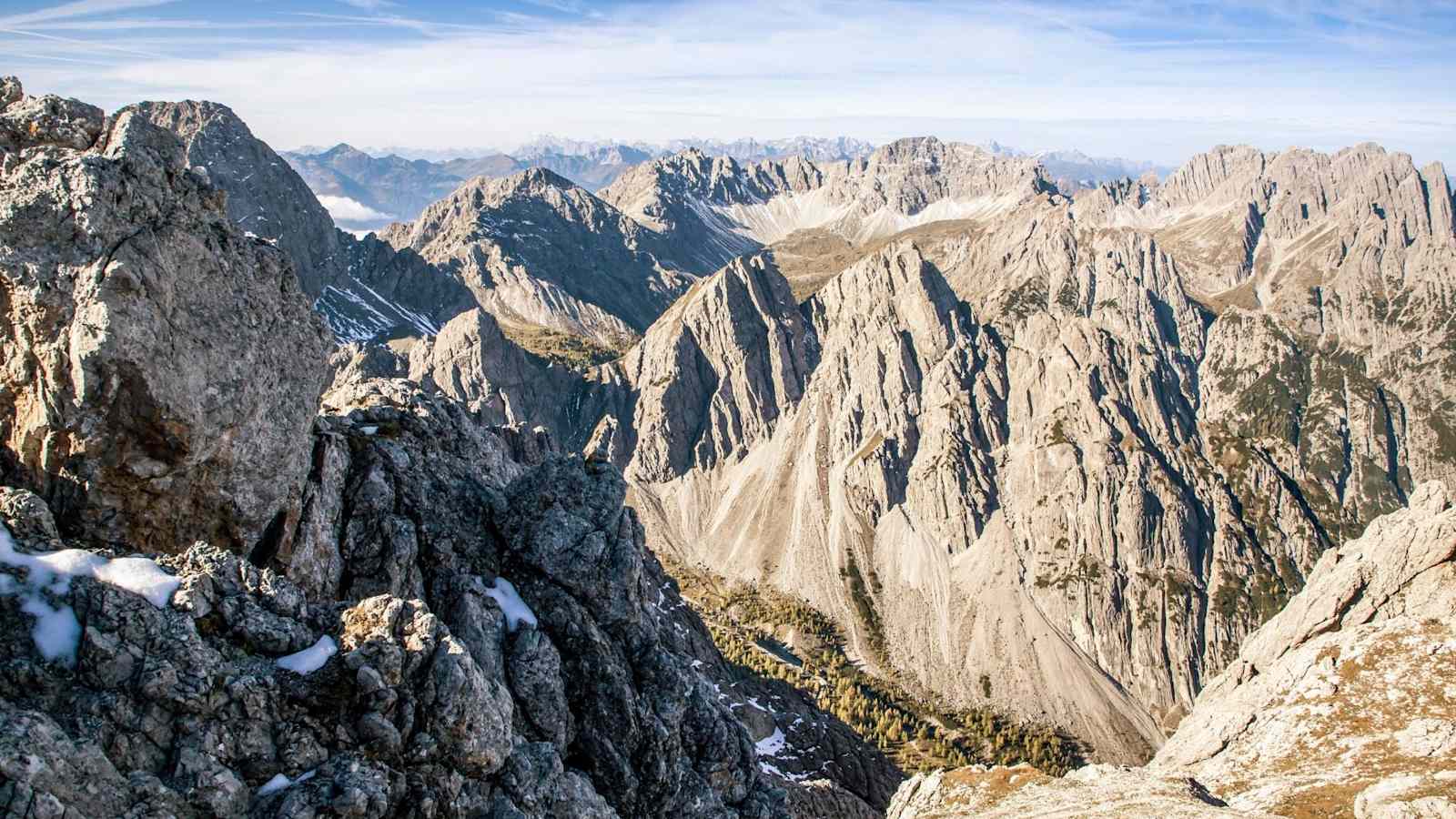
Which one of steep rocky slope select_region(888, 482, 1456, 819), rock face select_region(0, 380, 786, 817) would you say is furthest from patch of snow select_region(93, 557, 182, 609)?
steep rocky slope select_region(888, 482, 1456, 819)

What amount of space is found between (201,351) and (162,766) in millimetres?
19995

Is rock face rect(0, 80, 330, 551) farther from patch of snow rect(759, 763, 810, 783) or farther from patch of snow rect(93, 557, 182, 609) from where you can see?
patch of snow rect(759, 763, 810, 783)

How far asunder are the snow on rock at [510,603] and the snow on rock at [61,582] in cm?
1943

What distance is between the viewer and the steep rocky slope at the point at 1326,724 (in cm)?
6612

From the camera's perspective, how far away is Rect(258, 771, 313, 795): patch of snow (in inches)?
1133

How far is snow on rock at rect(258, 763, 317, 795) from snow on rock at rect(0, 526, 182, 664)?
7.61 meters

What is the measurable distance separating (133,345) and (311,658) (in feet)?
52.8

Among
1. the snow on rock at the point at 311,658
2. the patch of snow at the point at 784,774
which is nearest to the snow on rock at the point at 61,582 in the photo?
the snow on rock at the point at 311,658

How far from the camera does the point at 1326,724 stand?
3100 inches

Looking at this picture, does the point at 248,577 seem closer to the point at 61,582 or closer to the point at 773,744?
the point at 61,582

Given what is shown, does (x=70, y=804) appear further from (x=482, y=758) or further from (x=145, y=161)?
(x=145, y=161)

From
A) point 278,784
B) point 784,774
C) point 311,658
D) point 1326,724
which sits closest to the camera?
point 278,784

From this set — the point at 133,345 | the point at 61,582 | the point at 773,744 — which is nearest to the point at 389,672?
the point at 61,582

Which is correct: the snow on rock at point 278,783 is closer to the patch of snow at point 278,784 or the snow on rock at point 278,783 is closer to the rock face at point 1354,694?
the patch of snow at point 278,784
